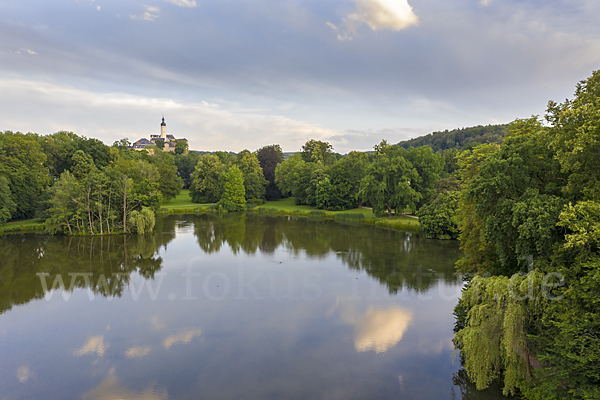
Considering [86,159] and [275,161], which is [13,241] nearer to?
[86,159]

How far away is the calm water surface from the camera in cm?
962

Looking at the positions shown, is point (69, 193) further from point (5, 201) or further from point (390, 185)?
point (390, 185)

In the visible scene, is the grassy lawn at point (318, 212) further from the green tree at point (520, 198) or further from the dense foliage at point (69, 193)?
the green tree at point (520, 198)

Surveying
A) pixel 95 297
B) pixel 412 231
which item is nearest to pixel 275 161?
pixel 412 231

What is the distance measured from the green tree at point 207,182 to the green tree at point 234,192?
4525mm

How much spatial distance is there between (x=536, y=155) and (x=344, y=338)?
8.14 meters

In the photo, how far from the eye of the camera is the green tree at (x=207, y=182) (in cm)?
5400

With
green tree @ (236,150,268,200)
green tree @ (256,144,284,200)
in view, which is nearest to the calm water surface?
green tree @ (236,150,268,200)

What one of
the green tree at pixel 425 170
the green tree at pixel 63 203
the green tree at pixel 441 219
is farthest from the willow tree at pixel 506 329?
the green tree at pixel 63 203

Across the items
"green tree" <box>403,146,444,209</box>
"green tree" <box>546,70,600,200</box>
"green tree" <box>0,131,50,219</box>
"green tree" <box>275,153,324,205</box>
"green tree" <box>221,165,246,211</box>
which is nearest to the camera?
"green tree" <box>546,70,600,200</box>

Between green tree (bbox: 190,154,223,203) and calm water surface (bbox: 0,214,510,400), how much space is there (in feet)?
96.1

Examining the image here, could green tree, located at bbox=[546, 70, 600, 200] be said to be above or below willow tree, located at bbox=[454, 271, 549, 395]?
above

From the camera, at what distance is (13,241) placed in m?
27.3

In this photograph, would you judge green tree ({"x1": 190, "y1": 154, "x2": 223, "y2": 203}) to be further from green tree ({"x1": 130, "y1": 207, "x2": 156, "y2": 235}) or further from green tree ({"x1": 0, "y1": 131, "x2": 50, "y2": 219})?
green tree ({"x1": 130, "y1": 207, "x2": 156, "y2": 235})
